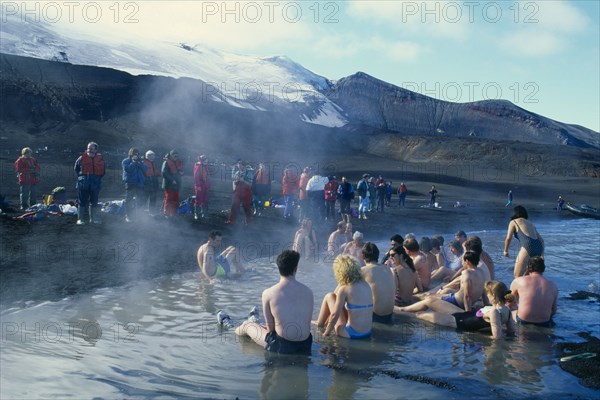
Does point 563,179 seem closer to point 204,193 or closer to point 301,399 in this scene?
point 204,193

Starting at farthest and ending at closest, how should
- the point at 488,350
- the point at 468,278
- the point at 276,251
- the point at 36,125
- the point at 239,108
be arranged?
1. the point at 239,108
2. the point at 36,125
3. the point at 276,251
4. the point at 468,278
5. the point at 488,350

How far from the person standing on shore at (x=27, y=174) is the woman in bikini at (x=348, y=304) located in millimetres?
11843

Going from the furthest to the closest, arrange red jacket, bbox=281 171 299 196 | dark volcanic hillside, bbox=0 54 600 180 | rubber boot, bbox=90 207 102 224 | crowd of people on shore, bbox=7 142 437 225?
dark volcanic hillside, bbox=0 54 600 180
red jacket, bbox=281 171 299 196
rubber boot, bbox=90 207 102 224
crowd of people on shore, bbox=7 142 437 225

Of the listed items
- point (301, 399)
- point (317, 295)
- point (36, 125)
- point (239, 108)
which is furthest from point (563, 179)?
point (301, 399)

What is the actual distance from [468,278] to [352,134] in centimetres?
8253

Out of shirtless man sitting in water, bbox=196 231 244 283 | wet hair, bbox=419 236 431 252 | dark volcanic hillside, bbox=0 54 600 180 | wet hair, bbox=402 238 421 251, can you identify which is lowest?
shirtless man sitting in water, bbox=196 231 244 283

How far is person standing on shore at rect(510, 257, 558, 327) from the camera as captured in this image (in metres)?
8.95

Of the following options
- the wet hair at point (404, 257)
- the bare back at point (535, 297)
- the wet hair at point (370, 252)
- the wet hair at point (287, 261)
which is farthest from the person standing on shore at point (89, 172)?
the bare back at point (535, 297)

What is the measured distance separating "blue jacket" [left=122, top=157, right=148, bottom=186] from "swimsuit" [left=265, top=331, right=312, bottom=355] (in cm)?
922

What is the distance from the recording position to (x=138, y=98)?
6725 cm

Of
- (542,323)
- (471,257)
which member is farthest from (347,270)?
(542,323)

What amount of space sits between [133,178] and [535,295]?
10.5m

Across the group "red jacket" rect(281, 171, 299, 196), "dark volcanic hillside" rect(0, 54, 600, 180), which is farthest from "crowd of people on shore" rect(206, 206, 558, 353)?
"dark volcanic hillside" rect(0, 54, 600, 180)

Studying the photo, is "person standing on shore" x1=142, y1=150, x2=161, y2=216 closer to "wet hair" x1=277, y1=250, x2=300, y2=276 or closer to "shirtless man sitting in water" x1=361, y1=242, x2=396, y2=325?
"shirtless man sitting in water" x1=361, y1=242, x2=396, y2=325
